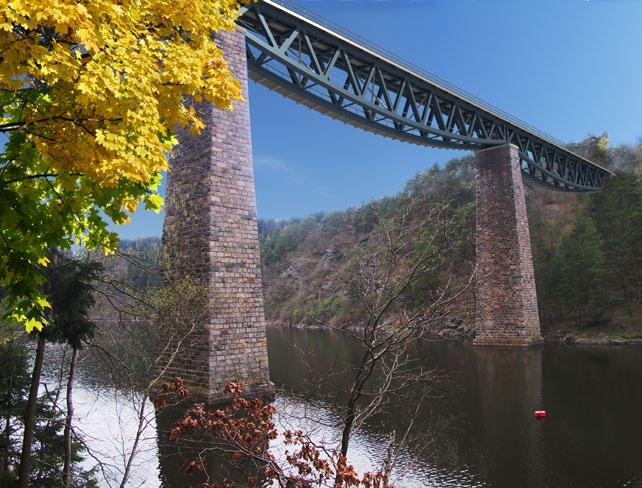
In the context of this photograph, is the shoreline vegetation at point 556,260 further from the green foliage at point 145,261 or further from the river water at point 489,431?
the river water at point 489,431

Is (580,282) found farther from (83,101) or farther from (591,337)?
(83,101)

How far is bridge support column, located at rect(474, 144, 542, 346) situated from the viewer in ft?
104

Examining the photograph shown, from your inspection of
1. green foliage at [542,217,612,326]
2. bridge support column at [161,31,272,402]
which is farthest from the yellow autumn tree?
green foliage at [542,217,612,326]

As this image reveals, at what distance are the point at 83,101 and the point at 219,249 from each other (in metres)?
12.0

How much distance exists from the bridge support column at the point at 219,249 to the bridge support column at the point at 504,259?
1919 centimetres

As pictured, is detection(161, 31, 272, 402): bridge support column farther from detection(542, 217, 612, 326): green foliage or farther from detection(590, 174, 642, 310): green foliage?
detection(590, 174, 642, 310): green foliage

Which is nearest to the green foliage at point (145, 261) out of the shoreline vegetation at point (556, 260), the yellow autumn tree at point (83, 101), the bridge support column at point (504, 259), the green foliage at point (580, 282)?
the shoreline vegetation at point (556, 260)

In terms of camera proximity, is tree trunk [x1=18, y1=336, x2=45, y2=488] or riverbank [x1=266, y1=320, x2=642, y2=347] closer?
tree trunk [x1=18, y1=336, x2=45, y2=488]

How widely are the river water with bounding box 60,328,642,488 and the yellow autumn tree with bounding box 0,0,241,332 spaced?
133 inches

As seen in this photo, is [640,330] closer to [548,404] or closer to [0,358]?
[548,404]

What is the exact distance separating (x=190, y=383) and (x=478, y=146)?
27.3 metres

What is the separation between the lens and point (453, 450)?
11.1 meters

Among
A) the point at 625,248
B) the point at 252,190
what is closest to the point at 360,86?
the point at 252,190

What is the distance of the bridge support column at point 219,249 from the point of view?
1512 cm
